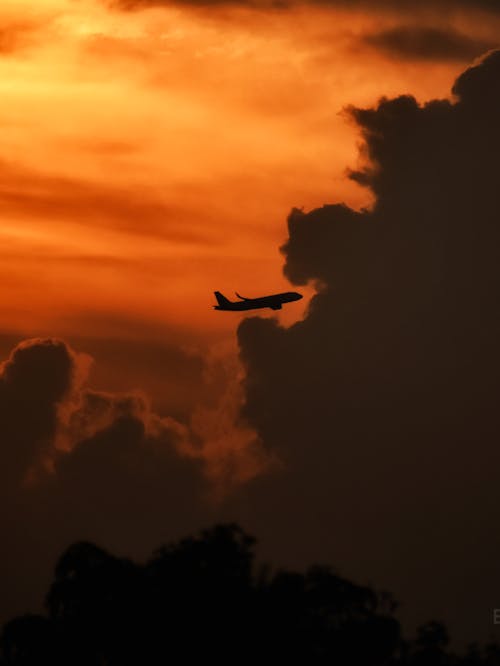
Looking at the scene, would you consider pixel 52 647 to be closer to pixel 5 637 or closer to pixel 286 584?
pixel 5 637

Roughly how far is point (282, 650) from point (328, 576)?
6.81 meters

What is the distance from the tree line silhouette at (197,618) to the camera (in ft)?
389

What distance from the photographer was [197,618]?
119875 millimetres

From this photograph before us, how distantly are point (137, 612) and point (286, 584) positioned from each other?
11.8 metres

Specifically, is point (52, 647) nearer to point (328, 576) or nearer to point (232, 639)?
point (232, 639)

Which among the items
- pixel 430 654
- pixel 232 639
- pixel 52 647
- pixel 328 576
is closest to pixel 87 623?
pixel 52 647

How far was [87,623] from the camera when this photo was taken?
120375 mm

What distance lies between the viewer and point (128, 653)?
11912 centimetres

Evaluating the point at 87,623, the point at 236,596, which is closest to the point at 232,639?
the point at 236,596

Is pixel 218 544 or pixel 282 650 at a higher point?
pixel 218 544

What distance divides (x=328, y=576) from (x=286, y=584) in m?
3.38

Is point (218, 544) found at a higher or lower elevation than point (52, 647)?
higher

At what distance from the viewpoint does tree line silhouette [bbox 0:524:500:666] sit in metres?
119

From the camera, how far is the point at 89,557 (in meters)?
121
